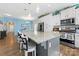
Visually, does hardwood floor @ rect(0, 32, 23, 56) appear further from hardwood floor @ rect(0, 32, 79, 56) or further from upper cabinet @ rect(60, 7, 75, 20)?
upper cabinet @ rect(60, 7, 75, 20)

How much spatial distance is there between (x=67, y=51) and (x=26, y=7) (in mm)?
919

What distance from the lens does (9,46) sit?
1.82 metres

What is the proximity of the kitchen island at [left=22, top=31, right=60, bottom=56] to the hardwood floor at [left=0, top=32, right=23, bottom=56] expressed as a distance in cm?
23

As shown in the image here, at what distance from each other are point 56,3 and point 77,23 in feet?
1.44

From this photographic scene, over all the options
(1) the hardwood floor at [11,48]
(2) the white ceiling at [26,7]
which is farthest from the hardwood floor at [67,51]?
(2) the white ceiling at [26,7]

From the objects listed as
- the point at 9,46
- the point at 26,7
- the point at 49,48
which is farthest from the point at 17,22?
the point at 49,48

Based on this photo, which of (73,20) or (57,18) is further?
(57,18)

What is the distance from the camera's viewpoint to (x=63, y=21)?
6.04ft

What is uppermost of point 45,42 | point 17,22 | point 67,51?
point 17,22

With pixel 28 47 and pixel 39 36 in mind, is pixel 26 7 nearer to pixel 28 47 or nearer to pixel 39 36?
pixel 39 36

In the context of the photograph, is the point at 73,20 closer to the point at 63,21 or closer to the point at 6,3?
the point at 63,21

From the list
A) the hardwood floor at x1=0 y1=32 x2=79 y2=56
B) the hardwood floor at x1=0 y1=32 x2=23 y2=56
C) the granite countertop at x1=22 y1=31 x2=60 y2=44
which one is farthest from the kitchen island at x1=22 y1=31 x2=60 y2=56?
the hardwood floor at x1=0 y1=32 x2=23 y2=56

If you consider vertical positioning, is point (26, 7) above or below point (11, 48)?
above

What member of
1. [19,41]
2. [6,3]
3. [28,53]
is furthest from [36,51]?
[6,3]
